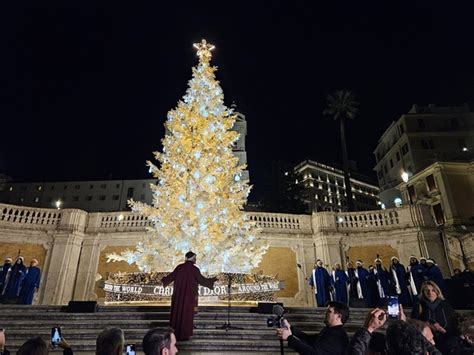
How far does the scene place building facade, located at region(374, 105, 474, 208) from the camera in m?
38.9

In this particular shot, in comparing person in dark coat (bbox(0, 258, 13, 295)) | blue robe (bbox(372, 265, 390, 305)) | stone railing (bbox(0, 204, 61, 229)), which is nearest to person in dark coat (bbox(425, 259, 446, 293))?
blue robe (bbox(372, 265, 390, 305))

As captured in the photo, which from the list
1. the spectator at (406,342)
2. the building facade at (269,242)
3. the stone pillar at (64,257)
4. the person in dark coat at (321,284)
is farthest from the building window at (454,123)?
the spectator at (406,342)

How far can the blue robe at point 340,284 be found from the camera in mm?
12336

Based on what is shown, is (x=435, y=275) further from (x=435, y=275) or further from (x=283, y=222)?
(x=283, y=222)

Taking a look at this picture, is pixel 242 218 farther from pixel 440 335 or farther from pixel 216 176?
pixel 440 335

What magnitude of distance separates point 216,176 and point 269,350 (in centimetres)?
768

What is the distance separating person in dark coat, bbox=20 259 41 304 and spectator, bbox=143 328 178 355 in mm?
10817

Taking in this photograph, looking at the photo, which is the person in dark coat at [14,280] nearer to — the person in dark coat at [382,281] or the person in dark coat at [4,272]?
the person in dark coat at [4,272]

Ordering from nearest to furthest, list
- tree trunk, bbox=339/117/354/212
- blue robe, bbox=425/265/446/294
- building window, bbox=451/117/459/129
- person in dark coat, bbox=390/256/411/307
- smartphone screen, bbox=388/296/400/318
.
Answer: smartphone screen, bbox=388/296/400/318
blue robe, bbox=425/265/446/294
person in dark coat, bbox=390/256/411/307
tree trunk, bbox=339/117/354/212
building window, bbox=451/117/459/129

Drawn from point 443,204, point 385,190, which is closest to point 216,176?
point 443,204

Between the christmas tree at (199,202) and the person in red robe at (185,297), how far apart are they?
4.63m

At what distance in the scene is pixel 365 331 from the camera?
Result: 333 centimetres

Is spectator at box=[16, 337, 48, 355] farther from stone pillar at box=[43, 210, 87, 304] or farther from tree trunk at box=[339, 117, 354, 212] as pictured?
tree trunk at box=[339, 117, 354, 212]

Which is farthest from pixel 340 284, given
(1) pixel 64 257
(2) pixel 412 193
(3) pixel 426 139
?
(3) pixel 426 139
